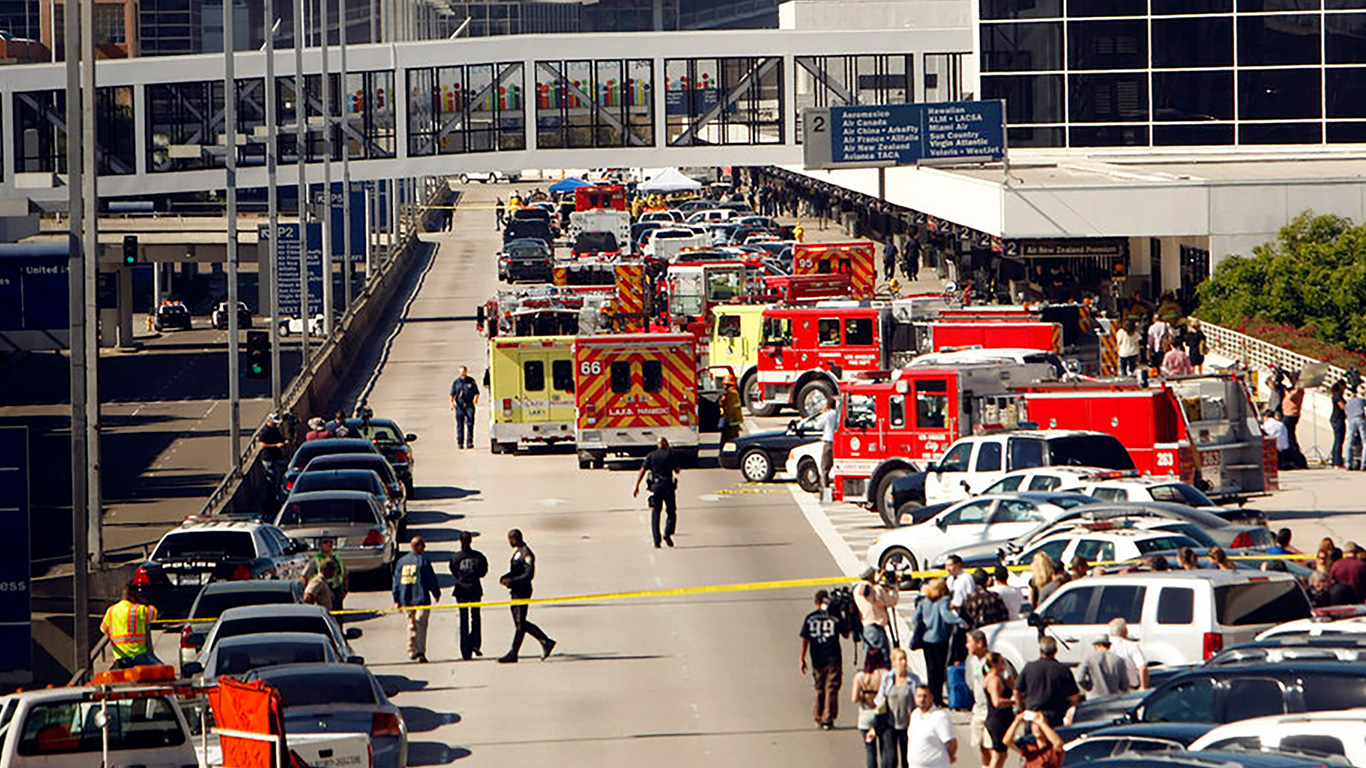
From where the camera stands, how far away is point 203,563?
27.4 m

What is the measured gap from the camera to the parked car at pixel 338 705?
18500 millimetres

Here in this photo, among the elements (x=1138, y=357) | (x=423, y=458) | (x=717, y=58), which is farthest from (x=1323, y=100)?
(x=423, y=458)

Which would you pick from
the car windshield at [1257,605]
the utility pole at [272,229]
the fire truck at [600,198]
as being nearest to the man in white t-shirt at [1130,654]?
the car windshield at [1257,605]

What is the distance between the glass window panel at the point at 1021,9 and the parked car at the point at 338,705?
62.8m

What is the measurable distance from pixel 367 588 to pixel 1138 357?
83.5 feet

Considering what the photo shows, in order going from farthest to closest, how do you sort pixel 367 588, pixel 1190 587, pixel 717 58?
pixel 717 58, pixel 367 588, pixel 1190 587

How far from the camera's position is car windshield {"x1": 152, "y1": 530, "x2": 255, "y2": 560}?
91.0 ft

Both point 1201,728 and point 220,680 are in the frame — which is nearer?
point 1201,728

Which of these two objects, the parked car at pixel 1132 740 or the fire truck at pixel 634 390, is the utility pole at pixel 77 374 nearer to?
the parked car at pixel 1132 740

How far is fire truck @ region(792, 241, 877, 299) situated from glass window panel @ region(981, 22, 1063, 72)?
58.7ft

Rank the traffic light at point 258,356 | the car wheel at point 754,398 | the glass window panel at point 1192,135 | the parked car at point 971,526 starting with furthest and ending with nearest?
the glass window panel at point 1192,135
the car wheel at point 754,398
the traffic light at point 258,356
the parked car at point 971,526

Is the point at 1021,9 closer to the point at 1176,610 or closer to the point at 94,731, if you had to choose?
the point at 1176,610

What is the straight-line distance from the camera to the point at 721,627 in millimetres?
27359

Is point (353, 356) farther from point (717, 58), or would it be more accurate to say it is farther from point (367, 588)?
point (367, 588)
